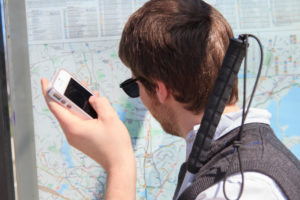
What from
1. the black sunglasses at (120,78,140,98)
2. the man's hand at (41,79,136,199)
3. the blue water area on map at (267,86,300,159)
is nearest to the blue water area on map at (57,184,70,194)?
the black sunglasses at (120,78,140,98)

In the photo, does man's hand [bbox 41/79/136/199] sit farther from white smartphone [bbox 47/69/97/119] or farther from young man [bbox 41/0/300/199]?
white smartphone [bbox 47/69/97/119]

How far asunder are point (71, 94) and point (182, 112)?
350mm

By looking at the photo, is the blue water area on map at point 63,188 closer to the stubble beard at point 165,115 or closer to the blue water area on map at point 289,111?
the stubble beard at point 165,115

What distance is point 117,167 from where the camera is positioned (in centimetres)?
76

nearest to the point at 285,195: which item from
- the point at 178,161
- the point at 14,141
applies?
the point at 178,161

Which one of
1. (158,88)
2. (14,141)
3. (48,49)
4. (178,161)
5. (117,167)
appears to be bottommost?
(178,161)

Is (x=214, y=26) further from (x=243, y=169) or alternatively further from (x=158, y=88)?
(x=243, y=169)

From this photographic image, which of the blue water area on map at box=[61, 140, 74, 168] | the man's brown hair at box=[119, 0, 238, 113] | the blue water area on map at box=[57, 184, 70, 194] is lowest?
the blue water area on map at box=[57, 184, 70, 194]

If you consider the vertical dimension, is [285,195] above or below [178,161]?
above

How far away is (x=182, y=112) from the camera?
0.95 meters

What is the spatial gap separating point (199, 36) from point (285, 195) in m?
0.46

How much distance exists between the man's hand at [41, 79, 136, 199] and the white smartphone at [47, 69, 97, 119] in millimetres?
123

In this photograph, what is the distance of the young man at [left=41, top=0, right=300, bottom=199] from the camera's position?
62cm

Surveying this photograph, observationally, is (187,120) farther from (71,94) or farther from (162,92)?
(71,94)
